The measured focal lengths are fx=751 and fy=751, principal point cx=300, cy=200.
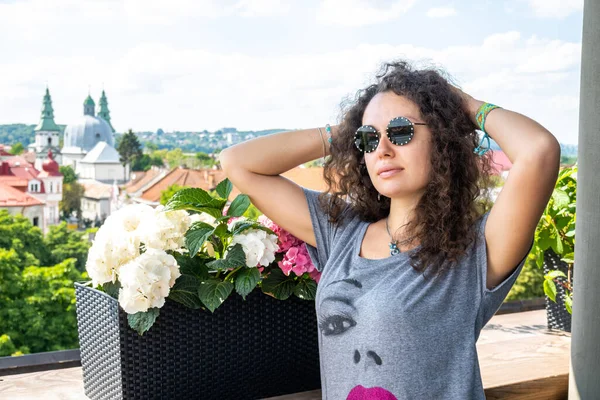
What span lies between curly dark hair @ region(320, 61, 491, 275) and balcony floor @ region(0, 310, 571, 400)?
1.28 feet

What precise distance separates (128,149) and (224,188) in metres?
64.2

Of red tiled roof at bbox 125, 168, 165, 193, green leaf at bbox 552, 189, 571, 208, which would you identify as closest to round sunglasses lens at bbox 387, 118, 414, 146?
green leaf at bbox 552, 189, 571, 208

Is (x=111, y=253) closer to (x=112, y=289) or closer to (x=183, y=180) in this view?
Answer: (x=112, y=289)

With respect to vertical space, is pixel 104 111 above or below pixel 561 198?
above

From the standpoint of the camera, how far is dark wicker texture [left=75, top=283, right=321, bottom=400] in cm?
122

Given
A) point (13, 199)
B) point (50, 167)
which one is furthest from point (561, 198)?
point (50, 167)

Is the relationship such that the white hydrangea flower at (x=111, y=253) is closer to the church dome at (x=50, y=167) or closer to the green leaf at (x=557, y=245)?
the green leaf at (x=557, y=245)

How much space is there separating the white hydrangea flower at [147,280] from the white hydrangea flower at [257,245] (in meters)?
0.12

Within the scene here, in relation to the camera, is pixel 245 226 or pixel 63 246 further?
pixel 63 246

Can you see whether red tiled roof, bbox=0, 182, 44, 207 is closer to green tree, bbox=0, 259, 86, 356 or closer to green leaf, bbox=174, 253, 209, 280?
green tree, bbox=0, 259, 86, 356

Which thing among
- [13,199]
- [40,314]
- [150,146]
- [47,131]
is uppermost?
[47,131]

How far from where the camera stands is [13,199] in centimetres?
3666

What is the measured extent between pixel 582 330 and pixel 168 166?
5557 cm

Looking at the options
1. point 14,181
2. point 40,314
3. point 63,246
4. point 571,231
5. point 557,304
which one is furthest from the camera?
point 14,181
